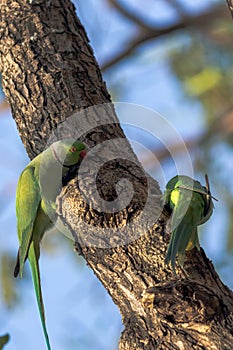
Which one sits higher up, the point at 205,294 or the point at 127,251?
the point at 127,251

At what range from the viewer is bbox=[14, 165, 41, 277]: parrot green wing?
3.56m

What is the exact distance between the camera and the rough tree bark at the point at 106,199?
276 cm

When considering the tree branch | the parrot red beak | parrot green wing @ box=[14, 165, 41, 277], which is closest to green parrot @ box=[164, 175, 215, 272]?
the parrot red beak

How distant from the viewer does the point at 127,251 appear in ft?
9.91

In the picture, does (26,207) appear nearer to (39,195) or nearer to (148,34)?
(39,195)

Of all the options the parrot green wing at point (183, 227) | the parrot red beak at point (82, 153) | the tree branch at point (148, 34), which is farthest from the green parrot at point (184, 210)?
the tree branch at point (148, 34)

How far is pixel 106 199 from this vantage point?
3.09 m

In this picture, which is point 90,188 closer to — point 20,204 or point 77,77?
point 20,204

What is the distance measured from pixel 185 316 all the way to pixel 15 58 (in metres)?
1.81

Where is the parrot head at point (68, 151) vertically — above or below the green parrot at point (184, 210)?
above

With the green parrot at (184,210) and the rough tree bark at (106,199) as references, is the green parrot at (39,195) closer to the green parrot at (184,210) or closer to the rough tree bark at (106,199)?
the rough tree bark at (106,199)

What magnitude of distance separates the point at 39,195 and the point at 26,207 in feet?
0.31

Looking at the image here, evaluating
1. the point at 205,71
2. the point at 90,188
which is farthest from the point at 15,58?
the point at 205,71

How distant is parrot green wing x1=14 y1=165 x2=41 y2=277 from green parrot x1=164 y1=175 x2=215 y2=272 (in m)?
0.75
